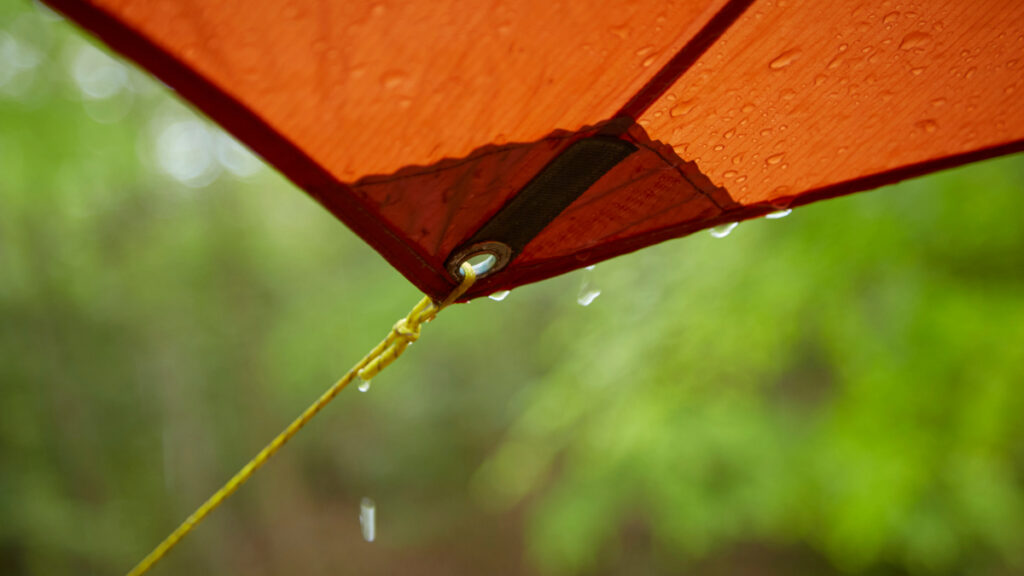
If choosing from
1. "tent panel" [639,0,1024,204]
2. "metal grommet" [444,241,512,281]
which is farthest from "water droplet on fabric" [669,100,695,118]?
"metal grommet" [444,241,512,281]

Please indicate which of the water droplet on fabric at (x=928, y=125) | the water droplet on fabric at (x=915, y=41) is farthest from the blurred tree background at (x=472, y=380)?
the water droplet on fabric at (x=928, y=125)

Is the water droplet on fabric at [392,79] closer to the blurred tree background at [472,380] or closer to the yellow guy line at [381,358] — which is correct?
the yellow guy line at [381,358]

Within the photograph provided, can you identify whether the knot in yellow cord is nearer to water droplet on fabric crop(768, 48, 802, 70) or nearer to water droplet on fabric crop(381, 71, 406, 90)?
water droplet on fabric crop(381, 71, 406, 90)

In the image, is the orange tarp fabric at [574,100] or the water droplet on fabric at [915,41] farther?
the water droplet on fabric at [915,41]

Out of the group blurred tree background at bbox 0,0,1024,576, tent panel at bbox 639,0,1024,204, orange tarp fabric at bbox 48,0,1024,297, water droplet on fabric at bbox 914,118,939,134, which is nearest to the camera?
orange tarp fabric at bbox 48,0,1024,297

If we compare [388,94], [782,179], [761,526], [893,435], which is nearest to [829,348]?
[893,435]

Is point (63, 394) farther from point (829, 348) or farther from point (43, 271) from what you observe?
point (829, 348)

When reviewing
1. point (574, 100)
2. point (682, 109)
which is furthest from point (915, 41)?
point (574, 100)

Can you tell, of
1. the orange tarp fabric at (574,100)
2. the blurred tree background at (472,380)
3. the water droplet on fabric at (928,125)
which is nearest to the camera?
the orange tarp fabric at (574,100)
